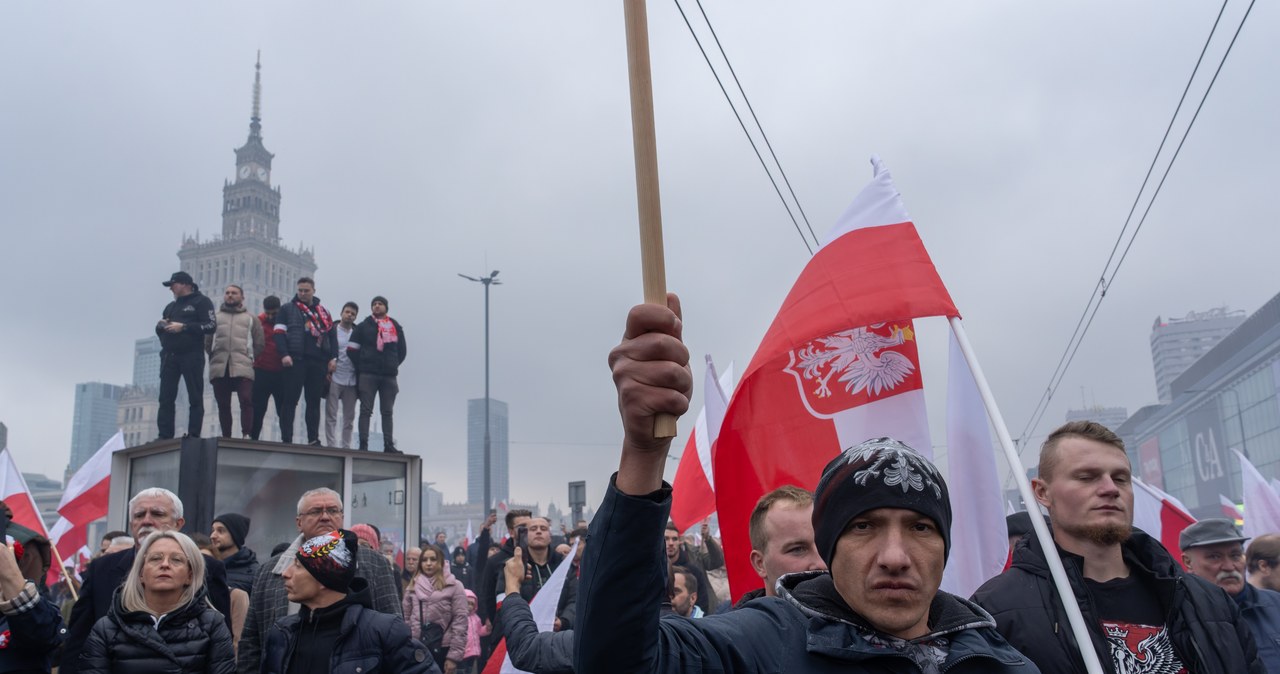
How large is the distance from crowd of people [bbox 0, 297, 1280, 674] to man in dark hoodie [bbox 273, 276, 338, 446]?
527cm

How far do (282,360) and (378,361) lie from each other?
115cm

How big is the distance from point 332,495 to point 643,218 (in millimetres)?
4648

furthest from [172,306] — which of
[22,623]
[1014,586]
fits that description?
[1014,586]

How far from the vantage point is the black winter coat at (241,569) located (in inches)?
254

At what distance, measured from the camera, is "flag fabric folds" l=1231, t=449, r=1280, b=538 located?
7.78 m

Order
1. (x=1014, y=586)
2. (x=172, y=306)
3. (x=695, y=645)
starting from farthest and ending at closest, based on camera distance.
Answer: (x=172, y=306) < (x=1014, y=586) < (x=695, y=645)

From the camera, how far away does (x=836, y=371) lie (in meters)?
4.58

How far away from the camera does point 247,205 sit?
561ft

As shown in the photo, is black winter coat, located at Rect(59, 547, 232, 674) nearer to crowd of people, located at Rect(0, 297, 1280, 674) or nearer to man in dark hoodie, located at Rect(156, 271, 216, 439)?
crowd of people, located at Rect(0, 297, 1280, 674)

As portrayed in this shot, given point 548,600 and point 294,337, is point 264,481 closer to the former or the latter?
point 294,337

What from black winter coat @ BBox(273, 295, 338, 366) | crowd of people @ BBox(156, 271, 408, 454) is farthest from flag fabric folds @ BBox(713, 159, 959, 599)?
black winter coat @ BBox(273, 295, 338, 366)

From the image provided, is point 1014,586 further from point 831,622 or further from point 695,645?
point 695,645

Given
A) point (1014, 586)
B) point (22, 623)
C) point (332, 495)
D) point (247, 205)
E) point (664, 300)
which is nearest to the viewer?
point (664, 300)

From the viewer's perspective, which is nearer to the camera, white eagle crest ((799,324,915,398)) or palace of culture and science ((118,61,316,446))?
white eagle crest ((799,324,915,398))
